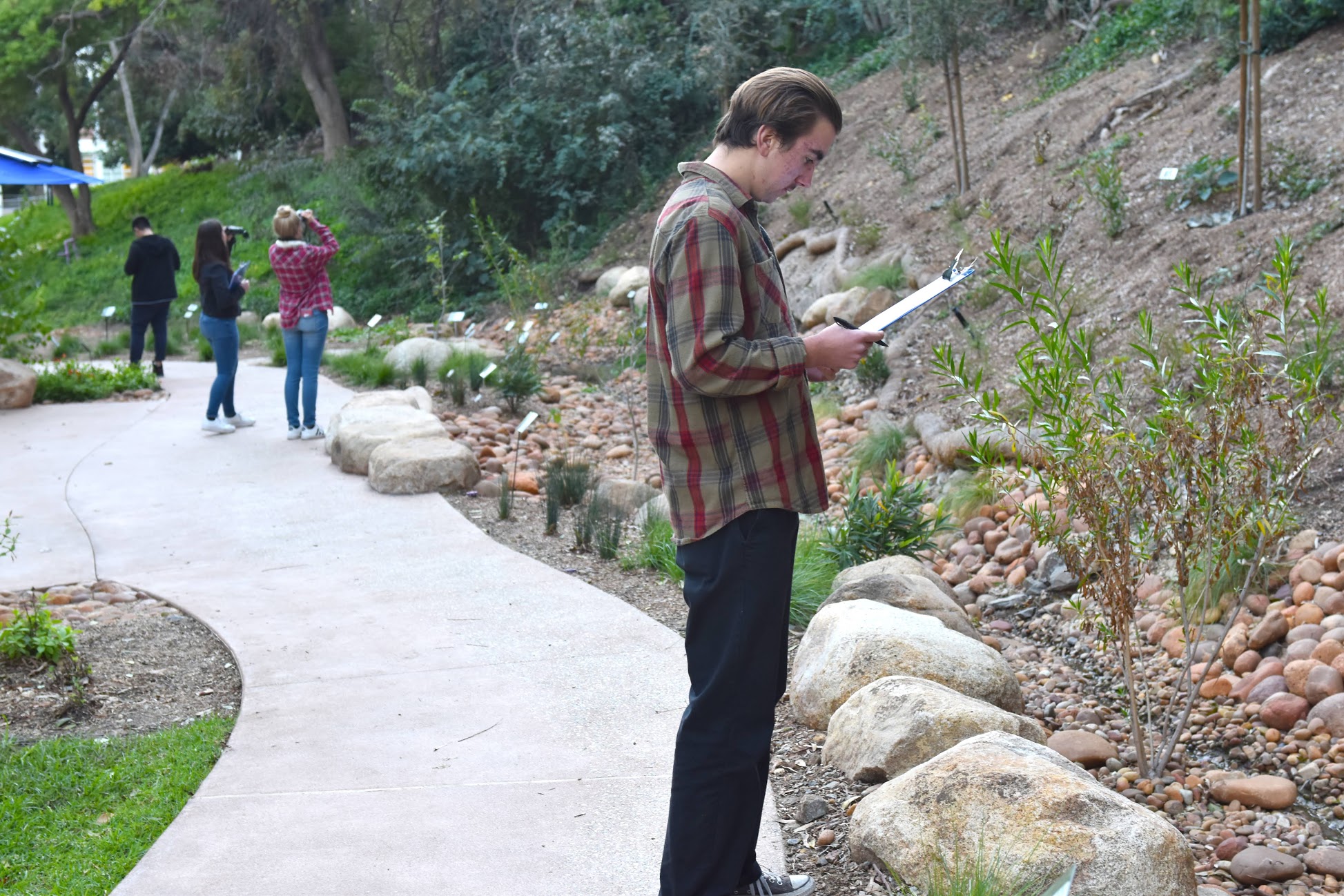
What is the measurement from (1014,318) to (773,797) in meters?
5.79

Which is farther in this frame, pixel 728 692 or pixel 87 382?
pixel 87 382

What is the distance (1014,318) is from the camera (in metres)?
8.70

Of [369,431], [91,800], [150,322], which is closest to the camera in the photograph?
[91,800]

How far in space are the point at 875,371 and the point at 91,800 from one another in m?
6.88

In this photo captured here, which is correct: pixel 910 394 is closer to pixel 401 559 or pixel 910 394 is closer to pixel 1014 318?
pixel 1014 318

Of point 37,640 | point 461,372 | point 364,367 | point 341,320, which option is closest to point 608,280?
point 341,320

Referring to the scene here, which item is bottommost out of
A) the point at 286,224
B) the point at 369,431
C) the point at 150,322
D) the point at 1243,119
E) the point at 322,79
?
the point at 369,431

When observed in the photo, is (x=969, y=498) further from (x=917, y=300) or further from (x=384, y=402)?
(x=384, y=402)

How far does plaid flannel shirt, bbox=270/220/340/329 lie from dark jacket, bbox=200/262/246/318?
77cm

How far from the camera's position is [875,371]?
9.48m

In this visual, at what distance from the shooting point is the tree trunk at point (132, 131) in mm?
31906

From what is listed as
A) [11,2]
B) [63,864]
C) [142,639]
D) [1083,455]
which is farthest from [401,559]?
[11,2]

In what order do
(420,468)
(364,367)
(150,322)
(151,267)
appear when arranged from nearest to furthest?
(420,468)
(364,367)
(151,267)
(150,322)

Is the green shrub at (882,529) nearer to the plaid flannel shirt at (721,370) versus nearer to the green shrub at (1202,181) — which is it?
the plaid flannel shirt at (721,370)
